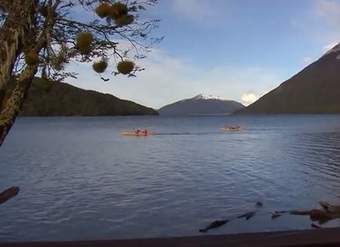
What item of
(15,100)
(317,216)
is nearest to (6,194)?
(15,100)

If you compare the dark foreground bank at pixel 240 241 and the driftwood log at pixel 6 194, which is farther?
the driftwood log at pixel 6 194

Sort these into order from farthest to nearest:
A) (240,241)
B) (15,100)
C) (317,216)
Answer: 1. (317,216)
2. (15,100)
3. (240,241)

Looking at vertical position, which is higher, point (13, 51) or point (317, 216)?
point (13, 51)

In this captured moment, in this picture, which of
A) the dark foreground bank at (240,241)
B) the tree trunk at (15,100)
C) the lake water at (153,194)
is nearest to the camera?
the dark foreground bank at (240,241)

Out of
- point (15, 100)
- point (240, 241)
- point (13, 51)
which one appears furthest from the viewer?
point (15, 100)

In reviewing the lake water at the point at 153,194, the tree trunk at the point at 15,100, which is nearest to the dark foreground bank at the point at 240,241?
the tree trunk at the point at 15,100

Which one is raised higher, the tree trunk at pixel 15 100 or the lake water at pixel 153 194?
the tree trunk at pixel 15 100

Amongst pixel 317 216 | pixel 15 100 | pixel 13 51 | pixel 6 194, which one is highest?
pixel 13 51

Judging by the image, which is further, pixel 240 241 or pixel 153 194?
pixel 153 194

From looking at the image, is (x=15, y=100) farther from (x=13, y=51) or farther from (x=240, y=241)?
(x=240, y=241)

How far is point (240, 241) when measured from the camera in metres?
3.04

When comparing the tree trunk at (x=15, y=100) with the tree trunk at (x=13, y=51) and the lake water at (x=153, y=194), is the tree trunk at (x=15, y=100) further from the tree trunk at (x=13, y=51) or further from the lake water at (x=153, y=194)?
the lake water at (x=153, y=194)

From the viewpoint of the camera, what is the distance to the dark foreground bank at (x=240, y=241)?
3.02 meters

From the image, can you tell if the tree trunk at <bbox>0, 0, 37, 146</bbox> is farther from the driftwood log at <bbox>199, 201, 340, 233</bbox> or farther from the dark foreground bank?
the driftwood log at <bbox>199, 201, 340, 233</bbox>
